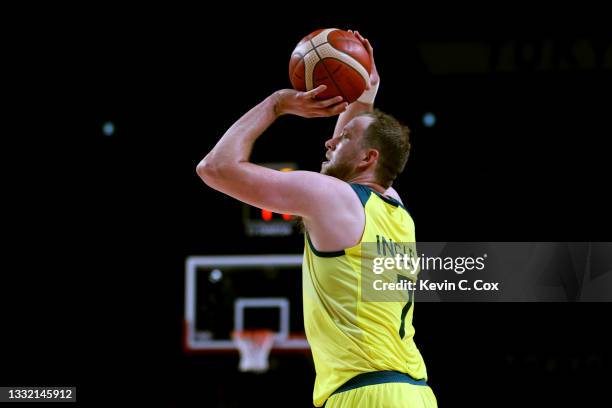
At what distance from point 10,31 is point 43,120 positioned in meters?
1.79

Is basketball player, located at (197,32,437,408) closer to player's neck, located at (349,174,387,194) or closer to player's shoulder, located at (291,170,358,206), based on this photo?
player's shoulder, located at (291,170,358,206)

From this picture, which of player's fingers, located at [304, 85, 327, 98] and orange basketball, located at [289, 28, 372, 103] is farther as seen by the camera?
orange basketball, located at [289, 28, 372, 103]

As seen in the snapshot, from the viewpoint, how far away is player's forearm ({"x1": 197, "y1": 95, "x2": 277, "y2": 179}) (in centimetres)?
288

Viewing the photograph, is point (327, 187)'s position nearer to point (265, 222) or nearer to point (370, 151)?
point (370, 151)

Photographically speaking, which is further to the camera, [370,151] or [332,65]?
[332,65]

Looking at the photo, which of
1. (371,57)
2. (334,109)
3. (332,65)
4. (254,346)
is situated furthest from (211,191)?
(334,109)

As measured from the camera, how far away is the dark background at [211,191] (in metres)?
9.29

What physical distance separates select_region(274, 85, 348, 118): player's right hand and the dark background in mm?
5563

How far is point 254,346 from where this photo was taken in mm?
10180

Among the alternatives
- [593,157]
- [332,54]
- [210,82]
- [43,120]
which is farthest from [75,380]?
[332,54]

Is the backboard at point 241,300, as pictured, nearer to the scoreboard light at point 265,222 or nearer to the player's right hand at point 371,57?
the scoreboard light at point 265,222

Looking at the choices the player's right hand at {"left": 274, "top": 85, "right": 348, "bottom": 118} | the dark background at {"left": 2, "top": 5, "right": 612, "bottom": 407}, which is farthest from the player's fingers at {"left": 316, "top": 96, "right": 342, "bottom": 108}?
the dark background at {"left": 2, "top": 5, "right": 612, "bottom": 407}

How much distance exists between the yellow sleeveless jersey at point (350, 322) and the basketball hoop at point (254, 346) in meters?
7.22

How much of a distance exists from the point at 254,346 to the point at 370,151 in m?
7.35
